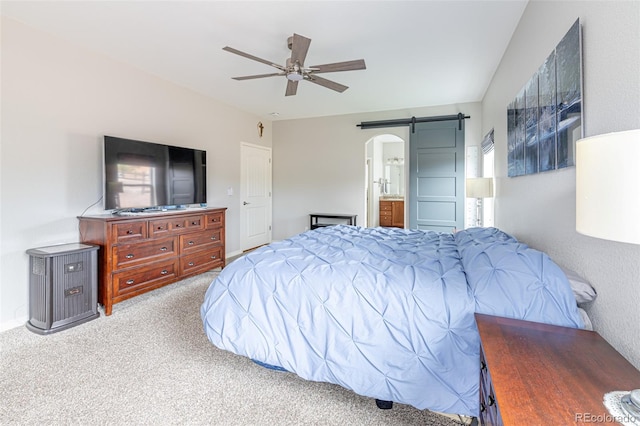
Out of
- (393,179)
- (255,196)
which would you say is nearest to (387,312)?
(255,196)

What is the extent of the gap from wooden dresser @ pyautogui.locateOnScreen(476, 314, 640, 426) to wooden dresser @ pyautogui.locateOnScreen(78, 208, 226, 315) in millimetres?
3071

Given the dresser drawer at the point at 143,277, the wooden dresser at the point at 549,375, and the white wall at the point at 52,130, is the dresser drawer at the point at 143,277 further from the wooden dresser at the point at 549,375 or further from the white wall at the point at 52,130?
the wooden dresser at the point at 549,375

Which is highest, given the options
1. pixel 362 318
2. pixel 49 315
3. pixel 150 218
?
pixel 150 218

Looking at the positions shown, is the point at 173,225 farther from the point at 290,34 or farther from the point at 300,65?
the point at 290,34

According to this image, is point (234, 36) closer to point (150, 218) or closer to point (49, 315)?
point (150, 218)

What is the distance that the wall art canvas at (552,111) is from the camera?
54.5 inches

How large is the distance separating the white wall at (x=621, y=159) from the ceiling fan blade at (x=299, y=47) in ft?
5.20

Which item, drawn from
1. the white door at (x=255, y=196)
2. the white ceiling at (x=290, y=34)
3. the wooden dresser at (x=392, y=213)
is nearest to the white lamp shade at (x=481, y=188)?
the white ceiling at (x=290, y=34)

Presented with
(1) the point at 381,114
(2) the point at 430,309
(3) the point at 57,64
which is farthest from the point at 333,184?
(2) the point at 430,309

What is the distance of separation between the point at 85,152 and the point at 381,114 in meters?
4.40

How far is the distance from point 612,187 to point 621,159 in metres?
0.06

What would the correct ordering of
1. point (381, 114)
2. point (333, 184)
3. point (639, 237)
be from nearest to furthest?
point (639, 237) < point (381, 114) < point (333, 184)

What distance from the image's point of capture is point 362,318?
59.3 inches

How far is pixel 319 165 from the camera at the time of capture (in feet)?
19.5
